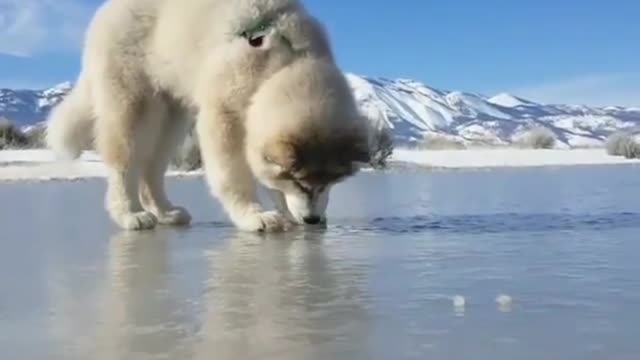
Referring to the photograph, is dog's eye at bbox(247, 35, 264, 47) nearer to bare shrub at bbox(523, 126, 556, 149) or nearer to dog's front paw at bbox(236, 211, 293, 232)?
dog's front paw at bbox(236, 211, 293, 232)

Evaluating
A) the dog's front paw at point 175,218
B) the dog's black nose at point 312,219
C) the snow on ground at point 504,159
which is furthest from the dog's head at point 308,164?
the snow on ground at point 504,159

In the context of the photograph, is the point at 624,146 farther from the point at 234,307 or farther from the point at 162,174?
the point at 234,307

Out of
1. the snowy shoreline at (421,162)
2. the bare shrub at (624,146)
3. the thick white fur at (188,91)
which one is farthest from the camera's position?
the bare shrub at (624,146)

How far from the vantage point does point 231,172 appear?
19.6 ft

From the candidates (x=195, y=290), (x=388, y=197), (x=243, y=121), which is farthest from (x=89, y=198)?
(x=195, y=290)

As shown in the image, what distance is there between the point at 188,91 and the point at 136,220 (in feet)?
3.10

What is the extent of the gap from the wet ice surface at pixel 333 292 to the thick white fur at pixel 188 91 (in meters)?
0.40

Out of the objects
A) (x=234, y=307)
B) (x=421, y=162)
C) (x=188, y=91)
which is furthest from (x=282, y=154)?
(x=421, y=162)

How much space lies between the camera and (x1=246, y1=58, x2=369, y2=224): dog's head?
546cm

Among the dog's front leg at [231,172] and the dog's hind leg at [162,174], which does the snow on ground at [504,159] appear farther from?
the dog's front leg at [231,172]

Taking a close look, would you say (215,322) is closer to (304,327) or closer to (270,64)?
(304,327)

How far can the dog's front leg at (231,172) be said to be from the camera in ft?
19.3

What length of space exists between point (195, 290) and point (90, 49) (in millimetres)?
3852

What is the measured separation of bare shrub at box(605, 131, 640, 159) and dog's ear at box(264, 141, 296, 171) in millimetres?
26679
